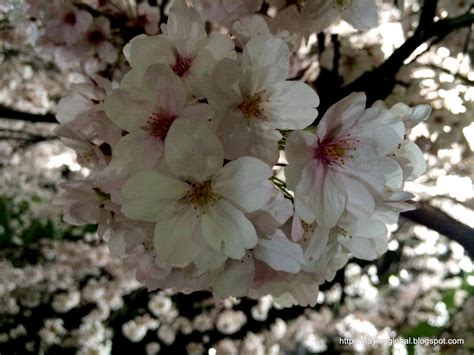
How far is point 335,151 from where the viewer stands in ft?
1.66

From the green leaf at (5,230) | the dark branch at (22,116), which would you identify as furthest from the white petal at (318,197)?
the green leaf at (5,230)

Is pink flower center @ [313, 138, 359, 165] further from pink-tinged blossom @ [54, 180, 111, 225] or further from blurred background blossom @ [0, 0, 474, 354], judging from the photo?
blurred background blossom @ [0, 0, 474, 354]

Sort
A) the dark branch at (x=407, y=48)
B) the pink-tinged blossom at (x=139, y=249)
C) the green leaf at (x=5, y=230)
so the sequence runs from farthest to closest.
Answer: the green leaf at (x=5, y=230)
the dark branch at (x=407, y=48)
the pink-tinged blossom at (x=139, y=249)

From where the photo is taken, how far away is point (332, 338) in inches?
131

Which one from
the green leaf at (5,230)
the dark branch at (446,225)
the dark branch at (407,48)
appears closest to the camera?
the dark branch at (407,48)

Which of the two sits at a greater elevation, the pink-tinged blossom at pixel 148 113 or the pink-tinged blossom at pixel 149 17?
the pink-tinged blossom at pixel 148 113

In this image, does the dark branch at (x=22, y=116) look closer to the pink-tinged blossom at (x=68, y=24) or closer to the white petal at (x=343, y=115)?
the pink-tinged blossom at (x=68, y=24)

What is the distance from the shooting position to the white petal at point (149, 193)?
0.46 metres

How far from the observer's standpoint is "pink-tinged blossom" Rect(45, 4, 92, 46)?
934 mm

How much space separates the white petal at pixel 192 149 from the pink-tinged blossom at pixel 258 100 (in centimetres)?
1

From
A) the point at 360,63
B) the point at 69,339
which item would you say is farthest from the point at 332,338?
the point at 360,63

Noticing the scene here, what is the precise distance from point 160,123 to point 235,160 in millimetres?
82

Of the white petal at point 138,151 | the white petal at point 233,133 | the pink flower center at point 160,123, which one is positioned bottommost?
the white petal at point 138,151

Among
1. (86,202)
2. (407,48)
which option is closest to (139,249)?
(86,202)
